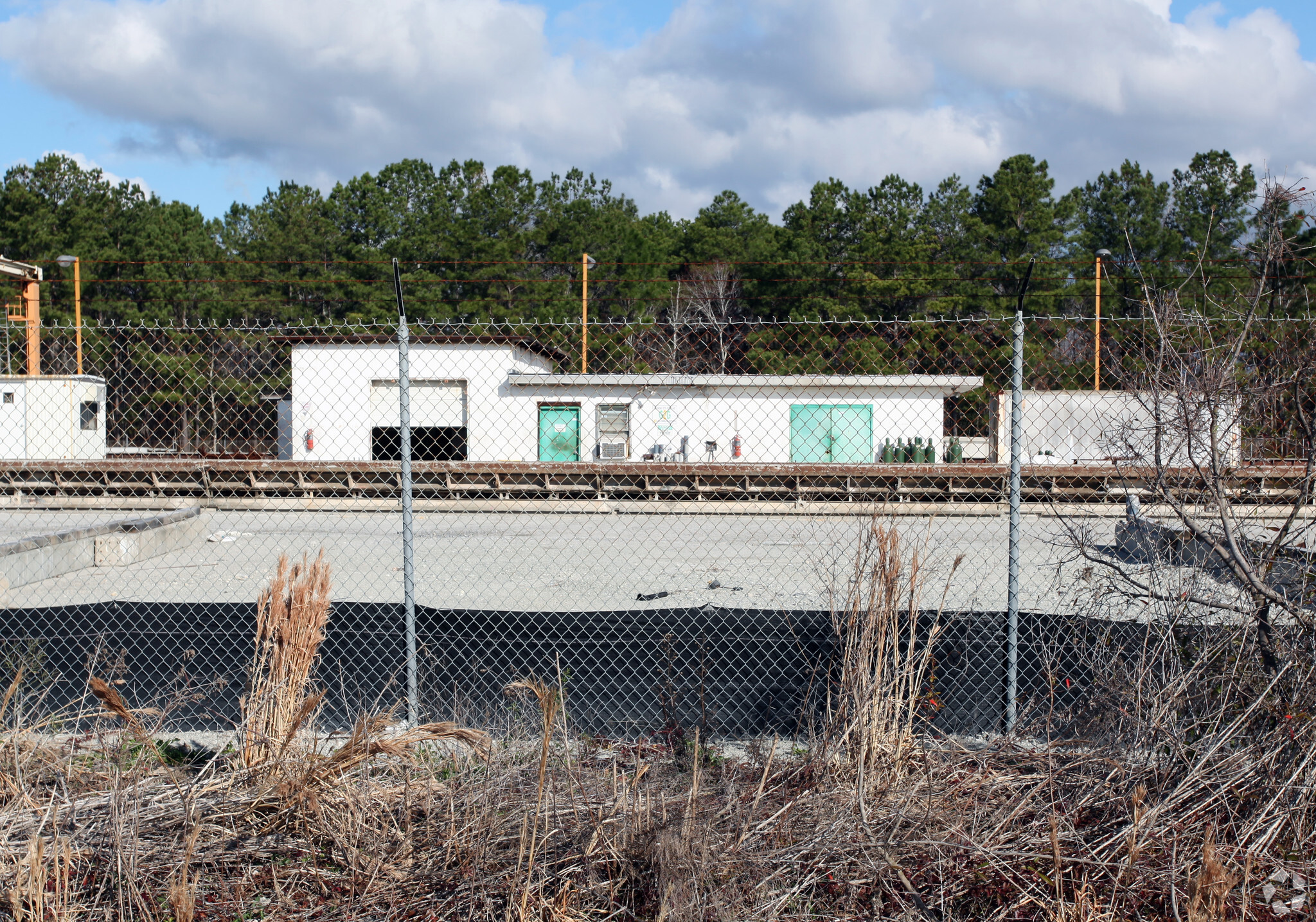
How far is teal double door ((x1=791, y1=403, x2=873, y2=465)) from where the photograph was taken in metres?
22.9

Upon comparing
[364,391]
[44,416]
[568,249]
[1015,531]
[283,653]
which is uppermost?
[568,249]

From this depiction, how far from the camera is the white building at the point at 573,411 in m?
22.9

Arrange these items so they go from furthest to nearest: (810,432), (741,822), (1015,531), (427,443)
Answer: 1. (427,443)
2. (810,432)
3. (1015,531)
4. (741,822)

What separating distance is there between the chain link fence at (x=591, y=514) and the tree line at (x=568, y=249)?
3135 millimetres

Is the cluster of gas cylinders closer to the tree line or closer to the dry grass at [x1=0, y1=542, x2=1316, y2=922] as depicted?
the tree line

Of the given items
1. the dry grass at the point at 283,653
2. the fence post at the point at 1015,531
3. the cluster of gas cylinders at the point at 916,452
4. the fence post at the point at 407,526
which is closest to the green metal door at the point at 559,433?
the cluster of gas cylinders at the point at 916,452

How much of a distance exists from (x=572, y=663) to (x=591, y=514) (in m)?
12.0

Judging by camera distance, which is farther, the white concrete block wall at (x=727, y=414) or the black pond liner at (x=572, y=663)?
the white concrete block wall at (x=727, y=414)

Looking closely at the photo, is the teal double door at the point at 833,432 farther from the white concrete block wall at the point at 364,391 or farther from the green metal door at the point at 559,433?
the white concrete block wall at the point at 364,391

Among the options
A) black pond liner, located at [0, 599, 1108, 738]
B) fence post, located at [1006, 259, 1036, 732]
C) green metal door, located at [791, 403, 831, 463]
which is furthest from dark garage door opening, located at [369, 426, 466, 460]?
fence post, located at [1006, 259, 1036, 732]

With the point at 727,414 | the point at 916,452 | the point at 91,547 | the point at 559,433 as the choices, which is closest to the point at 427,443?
the point at 559,433

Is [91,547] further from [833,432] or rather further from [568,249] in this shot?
[568,249]

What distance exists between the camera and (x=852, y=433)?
23.2 meters

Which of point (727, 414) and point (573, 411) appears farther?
point (573, 411)
